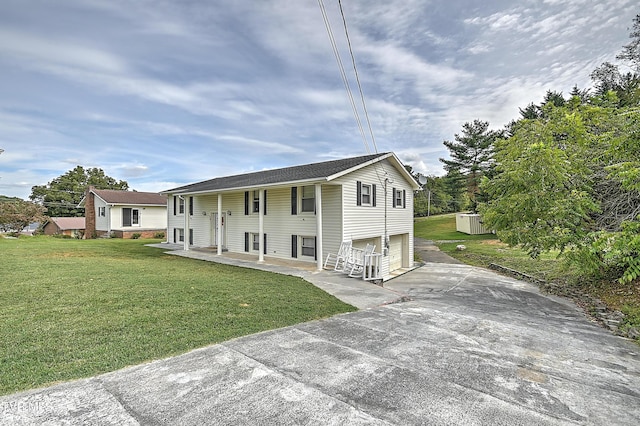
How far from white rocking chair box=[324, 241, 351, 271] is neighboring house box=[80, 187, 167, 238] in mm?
20878

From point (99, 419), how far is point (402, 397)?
2676 mm

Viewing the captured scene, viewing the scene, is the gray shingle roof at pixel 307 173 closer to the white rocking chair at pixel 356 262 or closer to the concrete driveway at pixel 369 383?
the white rocking chair at pixel 356 262

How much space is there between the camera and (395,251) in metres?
16.8

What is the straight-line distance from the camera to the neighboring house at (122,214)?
25.7 m

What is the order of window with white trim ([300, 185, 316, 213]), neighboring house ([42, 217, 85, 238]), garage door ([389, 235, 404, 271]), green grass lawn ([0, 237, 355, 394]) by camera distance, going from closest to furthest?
green grass lawn ([0, 237, 355, 394]) → window with white trim ([300, 185, 316, 213]) → garage door ([389, 235, 404, 271]) → neighboring house ([42, 217, 85, 238])

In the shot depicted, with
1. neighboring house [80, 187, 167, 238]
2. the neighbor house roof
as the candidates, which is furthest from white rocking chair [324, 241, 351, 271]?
the neighbor house roof

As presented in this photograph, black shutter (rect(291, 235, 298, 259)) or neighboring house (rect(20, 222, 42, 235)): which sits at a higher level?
neighboring house (rect(20, 222, 42, 235))

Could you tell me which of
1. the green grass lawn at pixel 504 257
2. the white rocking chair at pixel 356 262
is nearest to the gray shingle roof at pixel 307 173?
the white rocking chair at pixel 356 262

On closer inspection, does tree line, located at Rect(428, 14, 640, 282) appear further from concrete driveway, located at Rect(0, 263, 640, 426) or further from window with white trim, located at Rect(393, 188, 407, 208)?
window with white trim, located at Rect(393, 188, 407, 208)

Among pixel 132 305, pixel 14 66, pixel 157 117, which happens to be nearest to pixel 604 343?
pixel 132 305

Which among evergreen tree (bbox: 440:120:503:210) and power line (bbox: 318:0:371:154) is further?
evergreen tree (bbox: 440:120:503:210)

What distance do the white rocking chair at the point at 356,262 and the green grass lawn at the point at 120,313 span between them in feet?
7.57

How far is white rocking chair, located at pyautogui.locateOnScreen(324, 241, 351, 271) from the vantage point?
11.6 m

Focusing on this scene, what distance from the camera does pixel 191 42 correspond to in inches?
472
